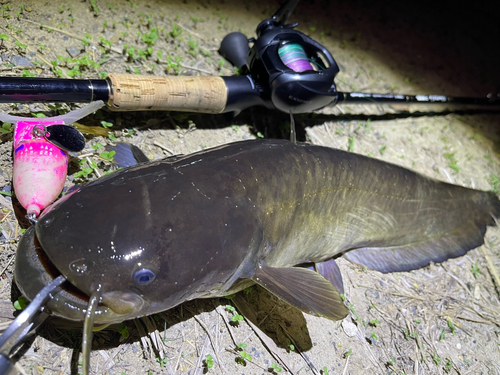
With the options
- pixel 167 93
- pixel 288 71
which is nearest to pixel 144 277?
pixel 167 93

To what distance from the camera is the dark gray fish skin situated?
148 cm

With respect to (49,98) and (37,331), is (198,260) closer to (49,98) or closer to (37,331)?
(37,331)

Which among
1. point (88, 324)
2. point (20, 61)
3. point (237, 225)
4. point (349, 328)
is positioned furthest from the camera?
point (20, 61)

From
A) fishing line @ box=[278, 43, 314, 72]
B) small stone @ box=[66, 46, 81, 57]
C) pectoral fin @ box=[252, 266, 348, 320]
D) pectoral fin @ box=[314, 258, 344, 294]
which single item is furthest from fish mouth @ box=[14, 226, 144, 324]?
fishing line @ box=[278, 43, 314, 72]

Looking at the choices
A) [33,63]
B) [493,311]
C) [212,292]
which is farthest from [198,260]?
[493,311]

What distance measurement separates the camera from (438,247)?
307cm

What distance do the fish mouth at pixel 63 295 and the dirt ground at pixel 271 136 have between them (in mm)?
353

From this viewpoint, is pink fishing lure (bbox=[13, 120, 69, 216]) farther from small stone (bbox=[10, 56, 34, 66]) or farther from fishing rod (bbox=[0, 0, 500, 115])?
small stone (bbox=[10, 56, 34, 66])

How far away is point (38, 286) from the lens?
1477 mm

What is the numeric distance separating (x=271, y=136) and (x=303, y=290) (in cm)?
151

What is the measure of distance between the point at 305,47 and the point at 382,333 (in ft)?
6.63

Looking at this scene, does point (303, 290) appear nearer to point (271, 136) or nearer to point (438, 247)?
point (271, 136)

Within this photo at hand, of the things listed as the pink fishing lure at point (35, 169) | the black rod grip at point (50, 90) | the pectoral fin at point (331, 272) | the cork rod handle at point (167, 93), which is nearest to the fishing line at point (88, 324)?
the pink fishing lure at point (35, 169)

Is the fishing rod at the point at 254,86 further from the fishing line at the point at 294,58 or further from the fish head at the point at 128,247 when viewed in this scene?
the fish head at the point at 128,247
